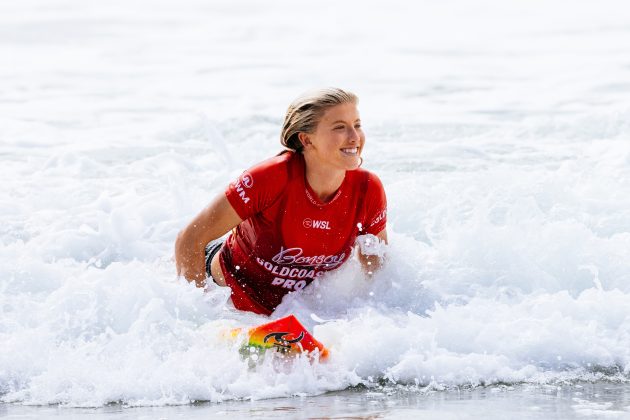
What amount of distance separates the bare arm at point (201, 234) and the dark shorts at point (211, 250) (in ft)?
0.60

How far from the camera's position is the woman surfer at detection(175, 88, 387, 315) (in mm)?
5586

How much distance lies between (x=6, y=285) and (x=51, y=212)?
5.90 feet

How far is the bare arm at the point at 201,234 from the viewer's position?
5629 mm

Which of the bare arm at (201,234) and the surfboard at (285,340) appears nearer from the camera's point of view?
the surfboard at (285,340)

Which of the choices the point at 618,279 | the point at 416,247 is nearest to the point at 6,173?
the point at 416,247

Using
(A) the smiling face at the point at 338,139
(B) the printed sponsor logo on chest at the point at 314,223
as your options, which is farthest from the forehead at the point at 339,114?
(B) the printed sponsor logo on chest at the point at 314,223

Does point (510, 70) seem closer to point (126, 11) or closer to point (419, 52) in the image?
point (419, 52)

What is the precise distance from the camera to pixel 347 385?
196 inches

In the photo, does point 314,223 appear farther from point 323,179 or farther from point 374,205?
point 374,205

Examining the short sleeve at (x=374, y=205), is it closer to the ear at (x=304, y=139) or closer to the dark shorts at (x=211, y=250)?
the ear at (x=304, y=139)

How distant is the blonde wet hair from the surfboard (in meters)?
0.98

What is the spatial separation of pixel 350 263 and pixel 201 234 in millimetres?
804

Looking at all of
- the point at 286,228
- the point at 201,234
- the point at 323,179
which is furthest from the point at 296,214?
the point at 201,234

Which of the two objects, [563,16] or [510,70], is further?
[563,16]
